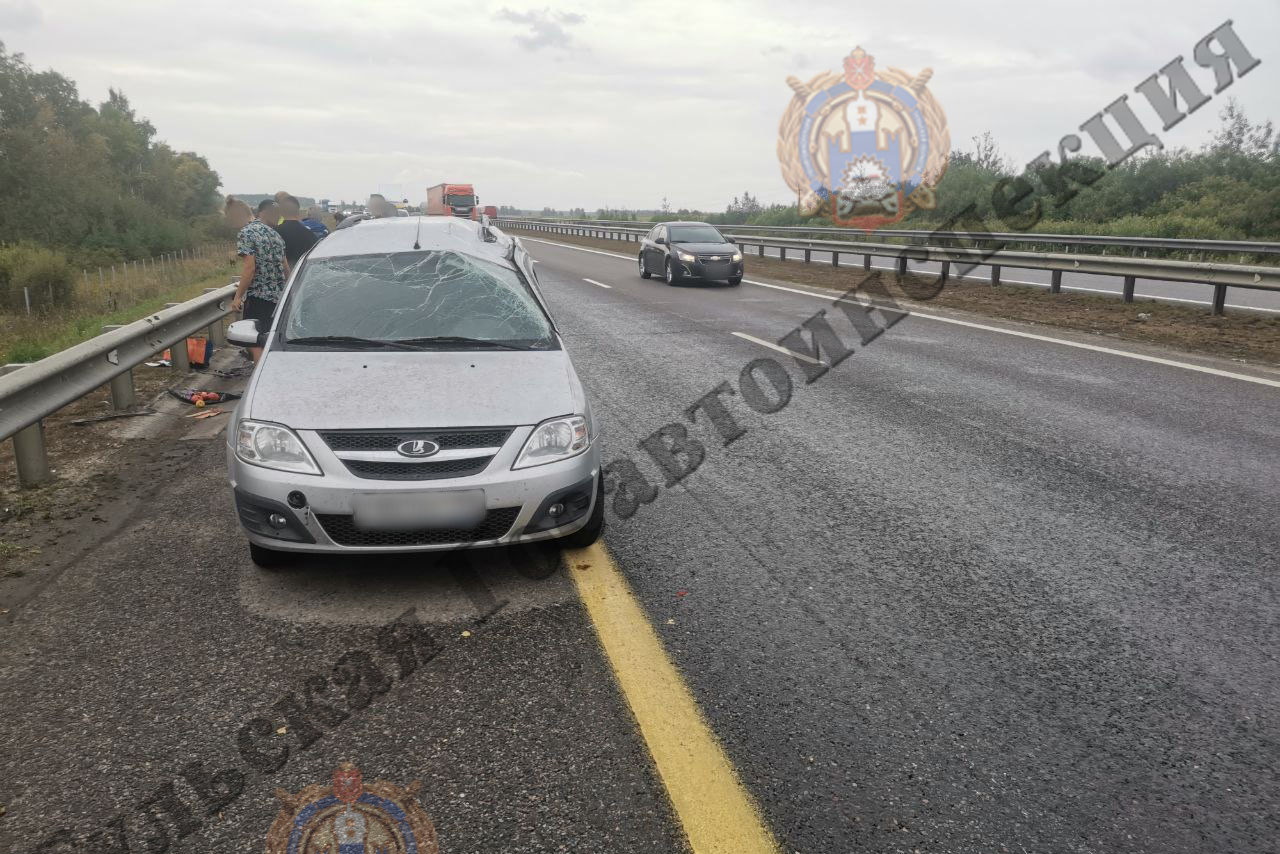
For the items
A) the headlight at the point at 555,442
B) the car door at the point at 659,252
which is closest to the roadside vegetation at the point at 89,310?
the headlight at the point at 555,442

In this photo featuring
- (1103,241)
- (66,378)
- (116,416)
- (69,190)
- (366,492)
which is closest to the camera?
(366,492)

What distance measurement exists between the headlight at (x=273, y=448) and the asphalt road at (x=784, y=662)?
582 millimetres

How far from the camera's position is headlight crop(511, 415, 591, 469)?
12.6 ft

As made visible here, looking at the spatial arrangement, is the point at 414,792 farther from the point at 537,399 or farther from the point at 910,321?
the point at 910,321

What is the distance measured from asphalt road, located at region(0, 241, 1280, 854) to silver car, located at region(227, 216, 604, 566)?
12.9 inches

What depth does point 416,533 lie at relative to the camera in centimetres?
369

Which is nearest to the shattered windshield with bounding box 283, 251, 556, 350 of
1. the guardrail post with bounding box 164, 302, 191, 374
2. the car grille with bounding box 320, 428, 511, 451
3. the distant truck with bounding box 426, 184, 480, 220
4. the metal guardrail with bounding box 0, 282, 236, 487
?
the car grille with bounding box 320, 428, 511, 451

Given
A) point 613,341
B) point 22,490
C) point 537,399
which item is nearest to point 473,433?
point 537,399

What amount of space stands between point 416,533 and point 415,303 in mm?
1786

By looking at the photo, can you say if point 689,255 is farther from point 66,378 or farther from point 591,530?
point 591,530

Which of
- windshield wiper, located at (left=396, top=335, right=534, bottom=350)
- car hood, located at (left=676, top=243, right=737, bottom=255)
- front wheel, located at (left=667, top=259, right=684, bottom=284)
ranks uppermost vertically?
car hood, located at (left=676, top=243, right=737, bottom=255)

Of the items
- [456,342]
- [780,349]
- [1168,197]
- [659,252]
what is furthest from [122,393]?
[1168,197]

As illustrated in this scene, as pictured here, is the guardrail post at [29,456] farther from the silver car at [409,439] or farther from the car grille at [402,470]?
the car grille at [402,470]

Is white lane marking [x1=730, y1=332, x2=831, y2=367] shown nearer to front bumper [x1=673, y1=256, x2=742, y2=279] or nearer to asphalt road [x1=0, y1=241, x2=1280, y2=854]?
asphalt road [x1=0, y1=241, x2=1280, y2=854]
